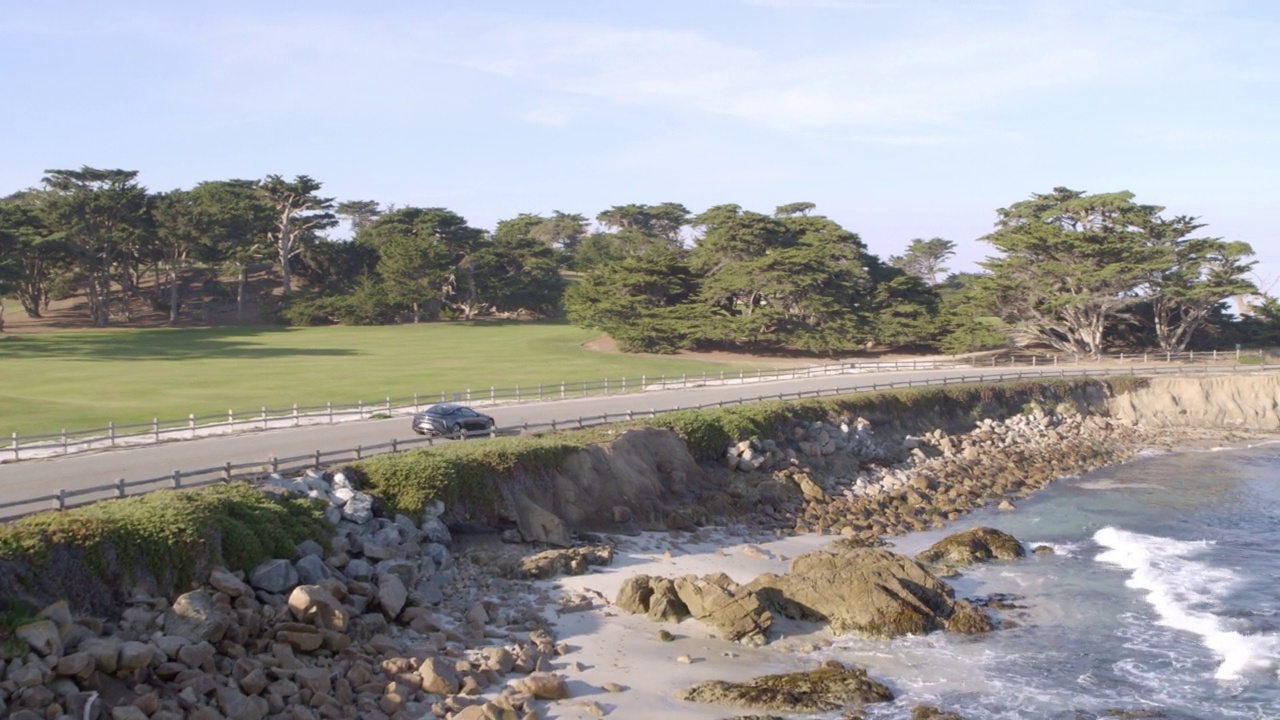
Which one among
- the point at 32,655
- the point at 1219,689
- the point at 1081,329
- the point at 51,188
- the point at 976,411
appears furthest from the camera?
the point at 51,188

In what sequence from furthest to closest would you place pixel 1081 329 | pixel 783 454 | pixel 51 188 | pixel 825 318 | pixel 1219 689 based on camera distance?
pixel 51 188 → pixel 825 318 → pixel 1081 329 → pixel 783 454 → pixel 1219 689

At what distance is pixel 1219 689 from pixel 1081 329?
2446 inches

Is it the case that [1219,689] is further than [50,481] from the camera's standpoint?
No

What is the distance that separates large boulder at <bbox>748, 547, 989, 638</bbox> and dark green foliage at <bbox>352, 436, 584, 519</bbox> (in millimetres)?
8758

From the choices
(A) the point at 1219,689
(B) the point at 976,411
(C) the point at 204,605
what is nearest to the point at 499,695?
(C) the point at 204,605

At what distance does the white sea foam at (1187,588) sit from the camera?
23.6m

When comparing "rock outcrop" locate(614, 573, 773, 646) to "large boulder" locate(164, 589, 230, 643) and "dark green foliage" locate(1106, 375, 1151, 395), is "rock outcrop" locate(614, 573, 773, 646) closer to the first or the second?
"large boulder" locate(164, 589, 230, 643)

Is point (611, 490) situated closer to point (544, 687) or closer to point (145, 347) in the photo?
point (544, 687)

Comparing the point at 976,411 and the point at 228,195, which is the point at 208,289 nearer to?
the point at 228,195

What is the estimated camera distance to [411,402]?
164ft

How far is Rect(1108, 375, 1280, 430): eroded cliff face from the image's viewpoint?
6400 centimetres

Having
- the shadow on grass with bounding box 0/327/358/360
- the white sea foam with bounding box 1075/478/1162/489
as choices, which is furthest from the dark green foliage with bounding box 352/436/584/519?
the shadow on grass with bounding box 0/327/358/360

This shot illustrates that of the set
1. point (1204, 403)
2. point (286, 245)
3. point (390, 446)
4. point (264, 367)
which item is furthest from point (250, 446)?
point (286, 245)

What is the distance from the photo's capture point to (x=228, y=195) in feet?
364
